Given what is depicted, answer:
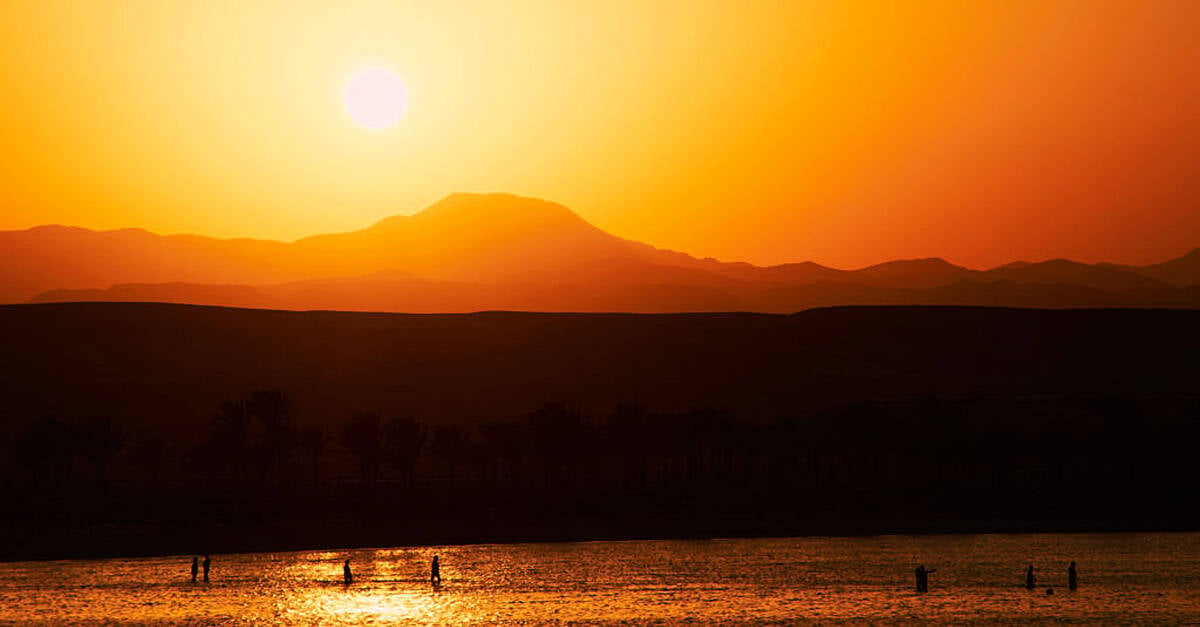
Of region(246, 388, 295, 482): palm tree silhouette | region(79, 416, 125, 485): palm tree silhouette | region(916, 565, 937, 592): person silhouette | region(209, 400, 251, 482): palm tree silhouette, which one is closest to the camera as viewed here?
region(916, 565, 937, 592): person silhouette

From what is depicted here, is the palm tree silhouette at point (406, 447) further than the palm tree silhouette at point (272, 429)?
Yes

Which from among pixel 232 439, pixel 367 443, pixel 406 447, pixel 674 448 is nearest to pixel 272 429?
pixel 232 439

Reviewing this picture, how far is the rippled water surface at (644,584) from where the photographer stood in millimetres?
78375

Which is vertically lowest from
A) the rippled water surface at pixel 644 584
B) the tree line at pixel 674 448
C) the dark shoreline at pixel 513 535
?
the rippled water surface at pixel 644 584

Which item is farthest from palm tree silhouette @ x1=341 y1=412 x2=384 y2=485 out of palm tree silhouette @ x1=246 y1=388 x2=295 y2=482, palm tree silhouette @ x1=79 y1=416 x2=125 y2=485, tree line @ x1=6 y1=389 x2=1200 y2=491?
palm tree silhouette @ x1=79 y1=416 x2=125 y2=485

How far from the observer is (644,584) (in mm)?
90312

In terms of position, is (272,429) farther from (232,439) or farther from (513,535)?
(513,535)

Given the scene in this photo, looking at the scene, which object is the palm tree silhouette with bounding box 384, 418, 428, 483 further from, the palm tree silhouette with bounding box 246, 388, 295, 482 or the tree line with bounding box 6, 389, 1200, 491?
the palm tree silhouette with bounding box 246, 388, 295, 482

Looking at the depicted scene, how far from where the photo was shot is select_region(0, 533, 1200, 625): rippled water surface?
78.4m

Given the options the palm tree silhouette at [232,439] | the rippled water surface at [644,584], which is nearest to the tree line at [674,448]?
the palm tree silhouette at [232,439]

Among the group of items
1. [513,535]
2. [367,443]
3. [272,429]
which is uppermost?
[272,429]

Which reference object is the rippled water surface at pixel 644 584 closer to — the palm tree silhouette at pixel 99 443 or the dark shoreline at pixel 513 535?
the dark shoreline at pixel 513 535

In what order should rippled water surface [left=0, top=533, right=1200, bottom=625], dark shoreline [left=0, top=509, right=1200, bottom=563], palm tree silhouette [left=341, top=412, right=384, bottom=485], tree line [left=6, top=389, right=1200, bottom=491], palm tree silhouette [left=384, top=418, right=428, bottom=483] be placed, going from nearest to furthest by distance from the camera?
rippled water surface [left=0, top=533, right=1200, bottom=625] < dark shoreline [left=0, top=509, right=1200, bottom=563] < palm tree silhouette [left=384, top=418, right=428, bottom=483] < palm tree silhouette [left=341, top=412, right=384, bottom=485] < tree line [left=6, top=389, right=1200, bottom=491]

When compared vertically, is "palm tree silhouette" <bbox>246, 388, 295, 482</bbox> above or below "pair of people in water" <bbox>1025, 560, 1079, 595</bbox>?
above
